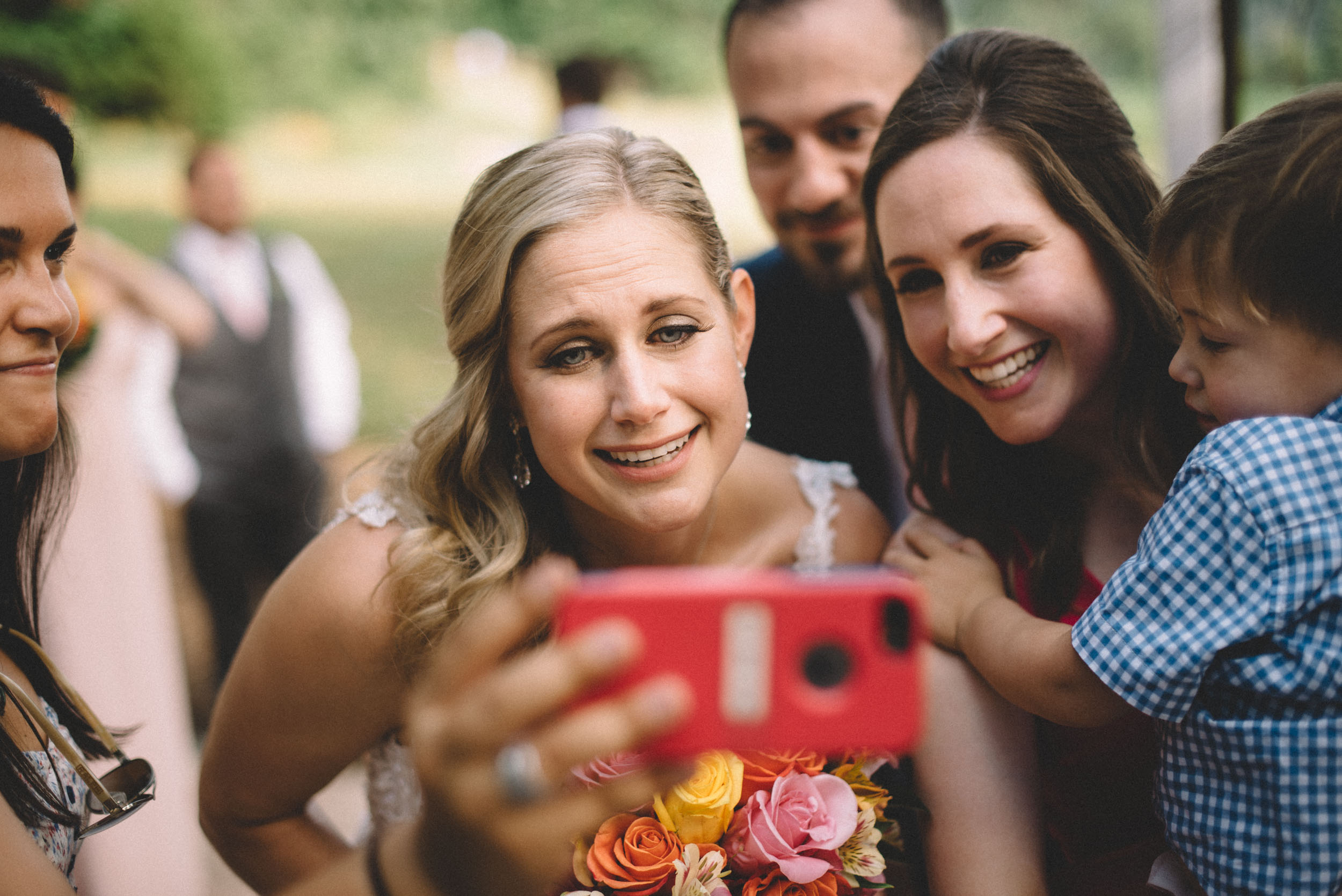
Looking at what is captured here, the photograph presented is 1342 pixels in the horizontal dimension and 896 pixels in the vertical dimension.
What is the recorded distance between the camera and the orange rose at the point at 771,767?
1.75m

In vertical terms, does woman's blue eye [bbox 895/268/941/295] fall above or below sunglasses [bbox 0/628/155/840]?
above

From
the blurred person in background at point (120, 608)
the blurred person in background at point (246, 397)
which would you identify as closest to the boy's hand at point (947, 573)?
the blurred person in background at point (120, 608)

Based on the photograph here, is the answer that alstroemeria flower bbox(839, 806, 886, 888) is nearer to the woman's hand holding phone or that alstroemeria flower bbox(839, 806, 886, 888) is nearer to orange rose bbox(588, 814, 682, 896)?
orange rose bbox(588, 814, 682, 896)

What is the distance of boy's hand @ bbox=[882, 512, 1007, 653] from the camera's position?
200 cm

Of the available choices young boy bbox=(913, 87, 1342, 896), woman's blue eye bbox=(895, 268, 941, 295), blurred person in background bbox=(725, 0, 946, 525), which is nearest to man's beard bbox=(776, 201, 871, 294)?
blurred person in background bbox=(725, 0, 946, 525)

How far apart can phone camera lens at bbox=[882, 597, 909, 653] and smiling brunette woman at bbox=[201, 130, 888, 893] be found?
889mm

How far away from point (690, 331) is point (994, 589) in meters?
0.85

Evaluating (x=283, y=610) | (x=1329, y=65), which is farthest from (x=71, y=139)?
(x=1329, y=65)

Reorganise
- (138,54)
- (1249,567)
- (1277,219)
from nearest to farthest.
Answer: (1249,567) < (1277,219) < (138,54)

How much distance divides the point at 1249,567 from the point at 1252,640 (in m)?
0.13

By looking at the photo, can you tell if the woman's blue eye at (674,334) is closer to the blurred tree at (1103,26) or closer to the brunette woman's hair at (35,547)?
the brunette woman's hair at (35,547)

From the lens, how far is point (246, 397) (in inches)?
239

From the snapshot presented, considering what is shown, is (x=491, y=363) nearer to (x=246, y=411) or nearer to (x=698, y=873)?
(x=698, y=873)

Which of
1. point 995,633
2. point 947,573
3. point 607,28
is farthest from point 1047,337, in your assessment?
point 607,28
